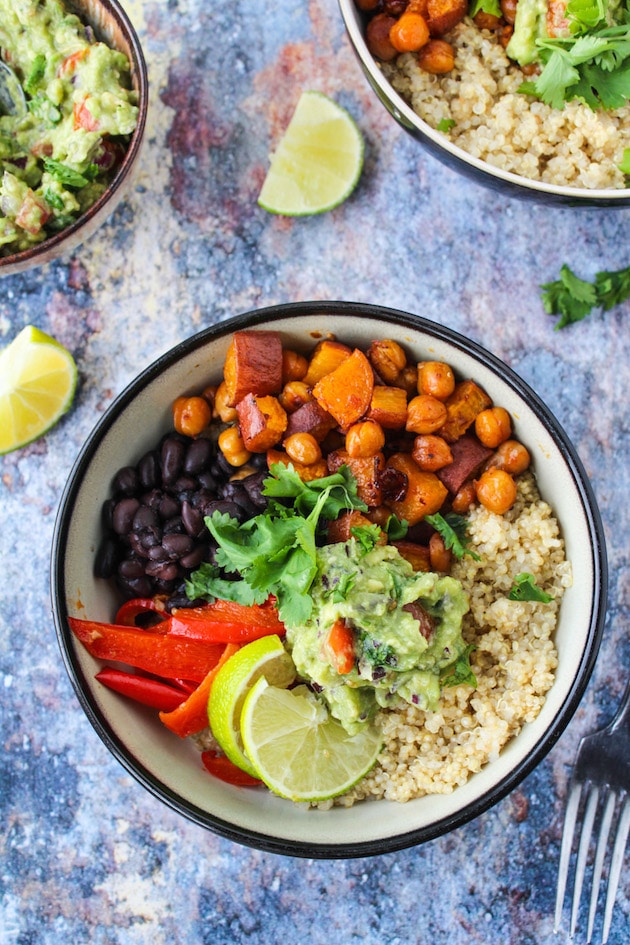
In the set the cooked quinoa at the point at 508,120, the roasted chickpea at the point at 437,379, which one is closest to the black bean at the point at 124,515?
the roasted chickpea at the point at 437,379

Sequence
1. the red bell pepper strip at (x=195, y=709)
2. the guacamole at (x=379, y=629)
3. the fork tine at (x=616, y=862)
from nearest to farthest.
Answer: the guacamole at (x=379, y=629), the red bell pepper strip at (x=195, y=709), the fork tine at (x=616, y=862)

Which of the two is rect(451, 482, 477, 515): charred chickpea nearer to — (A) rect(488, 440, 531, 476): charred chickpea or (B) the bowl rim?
(A) rect(488, 440, 531, 476): charred chickpea

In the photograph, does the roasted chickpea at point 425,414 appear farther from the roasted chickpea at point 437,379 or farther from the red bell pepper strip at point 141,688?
the red bell pepper strip at point 141,688

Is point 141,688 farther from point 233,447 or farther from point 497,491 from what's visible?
point 497,491

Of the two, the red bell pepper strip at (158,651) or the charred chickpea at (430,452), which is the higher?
the charred chickpea at (430,452)

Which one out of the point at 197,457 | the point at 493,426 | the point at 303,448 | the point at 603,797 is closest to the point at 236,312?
the point at 197,457

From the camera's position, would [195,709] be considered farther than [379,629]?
Yes
